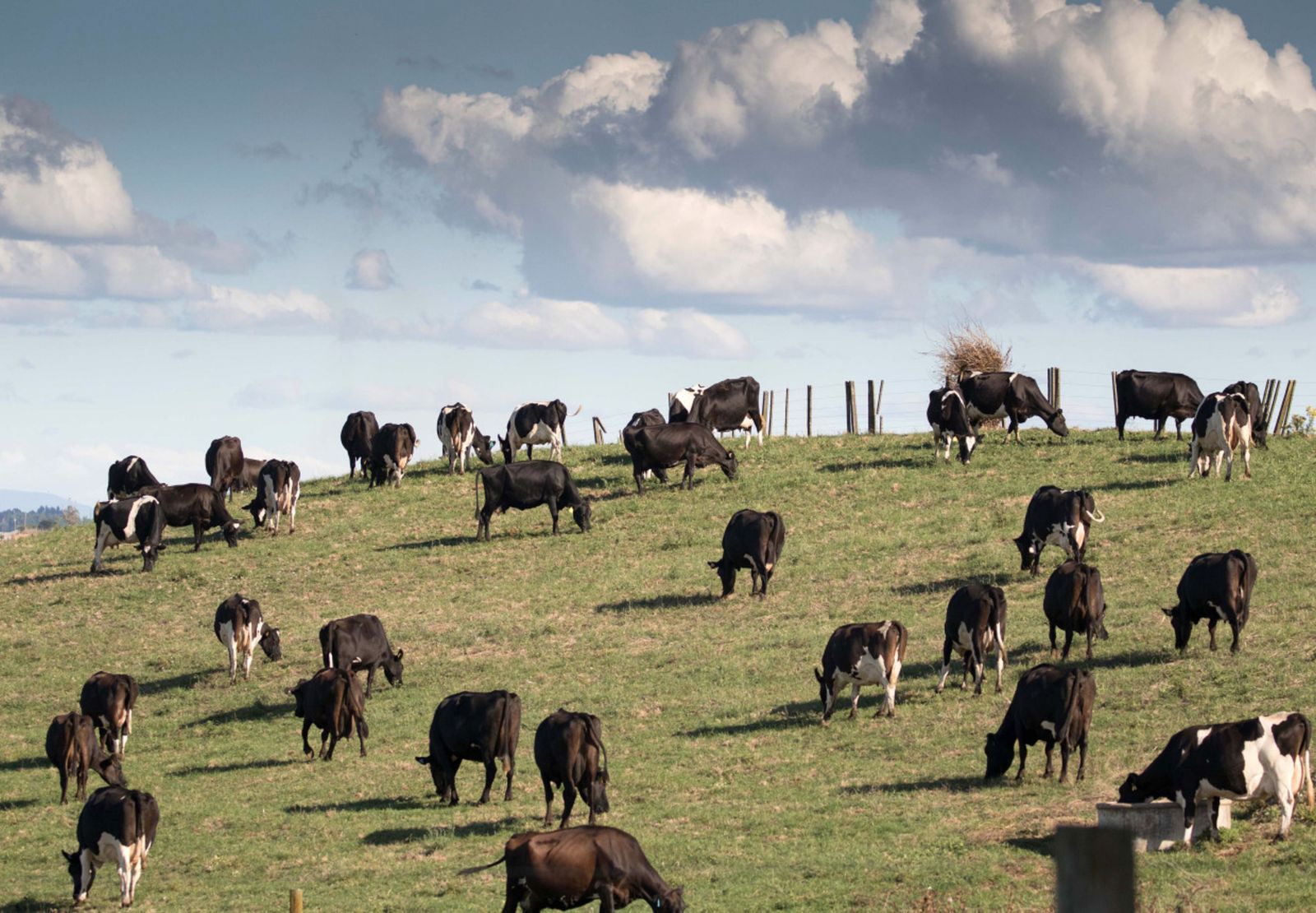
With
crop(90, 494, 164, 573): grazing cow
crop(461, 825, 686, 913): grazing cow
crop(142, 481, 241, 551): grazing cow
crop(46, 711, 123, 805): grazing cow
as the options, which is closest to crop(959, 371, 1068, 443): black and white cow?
crop(142, 481, 241, 551): grazing cow

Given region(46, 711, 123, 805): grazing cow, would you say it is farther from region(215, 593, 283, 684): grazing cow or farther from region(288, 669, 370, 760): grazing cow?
region(215, 593, 283, 684): grazing cow

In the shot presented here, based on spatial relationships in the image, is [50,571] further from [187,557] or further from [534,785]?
[534,785]

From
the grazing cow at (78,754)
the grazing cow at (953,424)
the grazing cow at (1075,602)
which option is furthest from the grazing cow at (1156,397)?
the grazing cow at (78,754)

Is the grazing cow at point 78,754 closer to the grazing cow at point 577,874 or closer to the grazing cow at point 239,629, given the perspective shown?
the grazing cow at point 239,629

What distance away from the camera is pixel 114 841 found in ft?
52.4

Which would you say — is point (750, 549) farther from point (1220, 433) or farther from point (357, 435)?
point (357, 435)

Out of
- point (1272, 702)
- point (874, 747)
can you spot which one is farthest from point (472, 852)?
point (1272, 702)

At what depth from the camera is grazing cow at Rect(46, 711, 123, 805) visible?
67.4 ft

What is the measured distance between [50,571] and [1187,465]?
2894 centimetres

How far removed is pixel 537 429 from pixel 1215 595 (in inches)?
1046

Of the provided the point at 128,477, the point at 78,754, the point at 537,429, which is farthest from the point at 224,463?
the point at 78,754

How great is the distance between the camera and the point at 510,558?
35281mm

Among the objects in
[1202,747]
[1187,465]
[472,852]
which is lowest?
[472,852]

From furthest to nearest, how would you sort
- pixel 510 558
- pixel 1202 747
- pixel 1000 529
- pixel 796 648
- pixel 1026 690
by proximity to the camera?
pixel 510 558 < pixel 1000 529 < pixel 796 648 < pixel 1026 690 < pixel 1202 747
